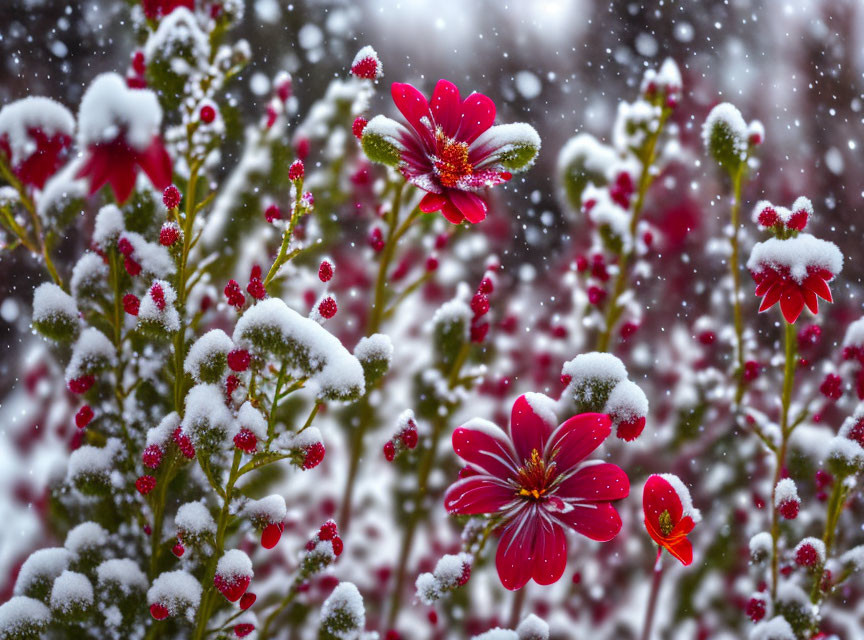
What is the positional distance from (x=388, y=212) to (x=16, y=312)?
194 mm

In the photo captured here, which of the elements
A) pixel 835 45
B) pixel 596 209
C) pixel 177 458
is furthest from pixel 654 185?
pixel 177 458

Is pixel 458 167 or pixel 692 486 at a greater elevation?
pixel 458 167

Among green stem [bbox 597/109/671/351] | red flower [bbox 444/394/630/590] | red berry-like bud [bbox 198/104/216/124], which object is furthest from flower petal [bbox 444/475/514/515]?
red berry-like bud [bbox 198/104/216/124]

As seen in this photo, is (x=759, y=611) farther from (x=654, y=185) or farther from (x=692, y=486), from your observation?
(x=654, y=185)

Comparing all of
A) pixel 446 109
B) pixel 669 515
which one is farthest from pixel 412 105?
pixel 669 515

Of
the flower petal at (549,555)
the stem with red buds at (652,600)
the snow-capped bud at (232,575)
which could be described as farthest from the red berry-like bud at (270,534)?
the stem with red buds at (652,600)

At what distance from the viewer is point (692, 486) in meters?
0.40

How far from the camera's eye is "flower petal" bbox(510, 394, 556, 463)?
322 millimetres

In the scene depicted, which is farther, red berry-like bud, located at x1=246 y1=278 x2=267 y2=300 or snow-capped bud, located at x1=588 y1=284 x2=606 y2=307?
snow-capped bud, located at x1=588 y1=284 x2=606 y2=307

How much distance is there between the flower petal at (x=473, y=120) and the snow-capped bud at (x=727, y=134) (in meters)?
0.13

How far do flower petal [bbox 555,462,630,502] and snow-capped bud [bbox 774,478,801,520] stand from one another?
0.10 metres

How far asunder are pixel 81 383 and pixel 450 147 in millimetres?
201

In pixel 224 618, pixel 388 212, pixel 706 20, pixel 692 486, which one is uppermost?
pixel 706 20

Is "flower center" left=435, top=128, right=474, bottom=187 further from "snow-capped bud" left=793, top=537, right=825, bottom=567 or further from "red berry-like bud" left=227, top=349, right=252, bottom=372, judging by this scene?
"snow-capped bud" left=793, top=537, right=825, bottom=567
